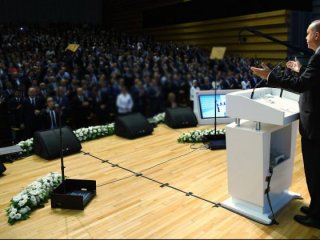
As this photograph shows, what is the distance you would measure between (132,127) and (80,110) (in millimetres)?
1916

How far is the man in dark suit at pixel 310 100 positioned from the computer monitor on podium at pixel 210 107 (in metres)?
3.10

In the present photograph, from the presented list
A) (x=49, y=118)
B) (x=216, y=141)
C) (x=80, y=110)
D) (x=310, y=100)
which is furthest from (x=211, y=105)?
(x=310, y=100)

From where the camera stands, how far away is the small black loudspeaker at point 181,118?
19.1 feet

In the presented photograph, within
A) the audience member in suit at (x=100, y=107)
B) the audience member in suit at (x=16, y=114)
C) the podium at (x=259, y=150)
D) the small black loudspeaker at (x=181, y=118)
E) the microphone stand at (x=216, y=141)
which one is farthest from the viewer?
the audience member in suit at (x=100, y=107)

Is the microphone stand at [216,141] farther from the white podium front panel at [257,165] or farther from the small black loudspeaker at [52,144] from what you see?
the small black loudspeaker at [52,144]

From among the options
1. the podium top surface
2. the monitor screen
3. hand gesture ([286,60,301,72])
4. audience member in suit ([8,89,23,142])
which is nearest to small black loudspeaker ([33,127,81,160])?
audience member in suit ([8,89,23,142])

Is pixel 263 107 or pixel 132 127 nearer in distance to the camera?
pixel 263 107

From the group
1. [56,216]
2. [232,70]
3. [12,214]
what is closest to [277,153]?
[56,216]

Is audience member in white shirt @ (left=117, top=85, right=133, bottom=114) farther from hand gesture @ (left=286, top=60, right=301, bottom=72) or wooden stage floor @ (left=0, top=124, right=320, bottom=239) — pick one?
hand gesture @ (left=286, top=60, right=301, bottom=72)

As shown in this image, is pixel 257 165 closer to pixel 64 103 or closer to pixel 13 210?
pixel 13 210

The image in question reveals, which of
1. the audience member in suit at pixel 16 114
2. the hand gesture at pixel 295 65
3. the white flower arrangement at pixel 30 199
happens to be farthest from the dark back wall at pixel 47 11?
the hand gesture at pixel 295 65

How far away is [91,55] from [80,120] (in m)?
1.82

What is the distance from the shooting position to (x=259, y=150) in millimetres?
2445

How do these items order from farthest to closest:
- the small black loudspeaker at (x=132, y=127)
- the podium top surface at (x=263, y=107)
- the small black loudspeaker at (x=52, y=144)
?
the small black loudspeaker at (x=132, y=127)
the small black loudspeaker at (x=52, y=144)
the podium top surface at (x=263, y=107)
